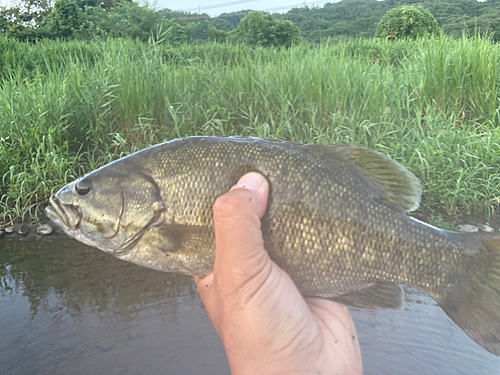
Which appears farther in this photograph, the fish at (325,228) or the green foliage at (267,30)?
the green foliage at (267,30)

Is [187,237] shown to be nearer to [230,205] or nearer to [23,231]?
[230,205]

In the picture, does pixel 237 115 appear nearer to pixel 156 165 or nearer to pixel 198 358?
pixel 198 358

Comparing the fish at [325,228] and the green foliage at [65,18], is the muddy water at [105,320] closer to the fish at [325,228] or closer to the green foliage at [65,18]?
the fish at [325,228]

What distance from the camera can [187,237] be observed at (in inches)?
54.1

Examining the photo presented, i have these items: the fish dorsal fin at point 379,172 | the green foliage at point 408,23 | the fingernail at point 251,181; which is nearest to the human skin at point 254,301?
the fingernail at point 251,181

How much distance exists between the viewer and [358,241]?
4.26 ft

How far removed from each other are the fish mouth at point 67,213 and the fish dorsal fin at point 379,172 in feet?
3.14

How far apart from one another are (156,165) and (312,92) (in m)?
3.03

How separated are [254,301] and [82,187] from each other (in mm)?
824

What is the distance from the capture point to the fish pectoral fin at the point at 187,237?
1.37 meters

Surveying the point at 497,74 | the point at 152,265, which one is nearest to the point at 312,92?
the point at 497,74

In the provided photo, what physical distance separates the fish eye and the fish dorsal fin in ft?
2.93

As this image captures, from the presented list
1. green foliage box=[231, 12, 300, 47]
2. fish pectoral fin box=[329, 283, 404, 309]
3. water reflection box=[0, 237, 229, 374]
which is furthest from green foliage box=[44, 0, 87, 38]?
fish pectoral fin box=[329, 283, 404, 309]

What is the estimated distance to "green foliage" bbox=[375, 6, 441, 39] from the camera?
51.0 ft
